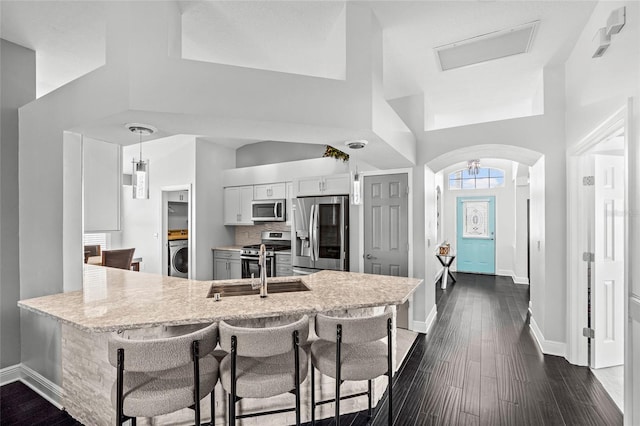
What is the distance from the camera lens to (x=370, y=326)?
6.12ft

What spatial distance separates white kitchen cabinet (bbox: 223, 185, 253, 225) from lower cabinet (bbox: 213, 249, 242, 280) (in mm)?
606

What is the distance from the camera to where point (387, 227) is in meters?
4.10

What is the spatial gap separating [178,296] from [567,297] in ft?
12.0

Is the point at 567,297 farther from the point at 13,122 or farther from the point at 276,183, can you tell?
the point at 13,122

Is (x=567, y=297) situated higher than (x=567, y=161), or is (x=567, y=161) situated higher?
(x=567, y=161)

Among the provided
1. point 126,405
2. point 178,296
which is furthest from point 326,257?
point 126,405

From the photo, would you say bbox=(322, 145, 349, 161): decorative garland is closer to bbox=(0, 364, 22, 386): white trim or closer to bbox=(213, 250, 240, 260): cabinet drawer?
bbox=(213, 250, 240, 260): cabinet drawer

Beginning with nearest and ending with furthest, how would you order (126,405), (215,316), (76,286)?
(126,405) < (215,316) < (76,286)

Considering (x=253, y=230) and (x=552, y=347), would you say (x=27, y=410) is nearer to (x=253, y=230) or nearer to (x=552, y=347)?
(x=253, y=230)

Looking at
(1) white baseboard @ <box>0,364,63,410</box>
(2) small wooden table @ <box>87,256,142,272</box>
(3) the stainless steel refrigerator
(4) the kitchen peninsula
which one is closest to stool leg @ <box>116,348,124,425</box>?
(4) the kitchen peninsula

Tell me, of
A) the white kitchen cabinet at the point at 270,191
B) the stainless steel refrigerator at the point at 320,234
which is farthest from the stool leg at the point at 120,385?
the white kitchen cabinet at the point at 270,191

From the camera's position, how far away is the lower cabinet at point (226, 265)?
5.52 m

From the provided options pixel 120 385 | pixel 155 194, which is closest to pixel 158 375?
pixel 120 385

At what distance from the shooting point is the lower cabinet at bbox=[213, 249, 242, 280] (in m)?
5.52
